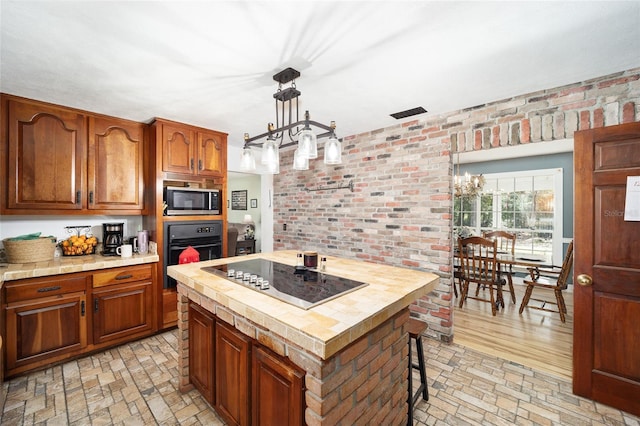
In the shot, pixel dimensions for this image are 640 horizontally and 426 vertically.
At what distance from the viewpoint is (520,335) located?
3.05 m

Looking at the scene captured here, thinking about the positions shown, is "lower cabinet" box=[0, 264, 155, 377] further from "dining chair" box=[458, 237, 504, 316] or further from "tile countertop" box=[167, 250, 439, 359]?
"dining chair" box=[458, 237, 504, 316]

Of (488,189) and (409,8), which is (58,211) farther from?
(488,189)

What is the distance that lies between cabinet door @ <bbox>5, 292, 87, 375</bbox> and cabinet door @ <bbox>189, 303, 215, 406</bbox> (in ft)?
4.36

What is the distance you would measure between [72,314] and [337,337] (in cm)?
273

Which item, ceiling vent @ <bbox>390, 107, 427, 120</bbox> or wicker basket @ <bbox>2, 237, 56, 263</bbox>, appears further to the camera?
ceiling vent @ <bbox>390, 107, 427, 120</bbox>

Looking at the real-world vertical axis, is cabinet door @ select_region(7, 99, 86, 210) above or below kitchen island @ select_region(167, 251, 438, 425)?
above

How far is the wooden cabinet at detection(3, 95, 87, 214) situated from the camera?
7.77 ft

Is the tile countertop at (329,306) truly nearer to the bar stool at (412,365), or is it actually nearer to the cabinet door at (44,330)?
the bar stool at (412,365)

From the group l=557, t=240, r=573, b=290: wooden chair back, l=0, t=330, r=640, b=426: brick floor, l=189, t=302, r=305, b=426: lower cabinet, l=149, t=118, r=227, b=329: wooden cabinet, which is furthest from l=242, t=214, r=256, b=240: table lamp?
l=557, t=240, r=573, b=290: wooden chair back

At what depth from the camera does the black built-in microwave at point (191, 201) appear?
9.89ft

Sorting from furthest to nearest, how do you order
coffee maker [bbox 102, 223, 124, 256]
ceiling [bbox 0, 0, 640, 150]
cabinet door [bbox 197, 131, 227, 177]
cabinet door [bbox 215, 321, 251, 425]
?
cabinet door [bbox 197, 131, 227, 177]
coffee maker [bbox 102, 223, 124, 256]
cabinet door [bbox 215, 321, 251, 425]
ceiling [bbox 0, 0, 640, 150]

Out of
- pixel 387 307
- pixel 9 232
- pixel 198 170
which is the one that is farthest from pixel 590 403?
pixel 9 232

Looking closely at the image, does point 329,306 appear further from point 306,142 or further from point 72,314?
point 72,314

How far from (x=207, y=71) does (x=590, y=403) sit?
11.8 feet
